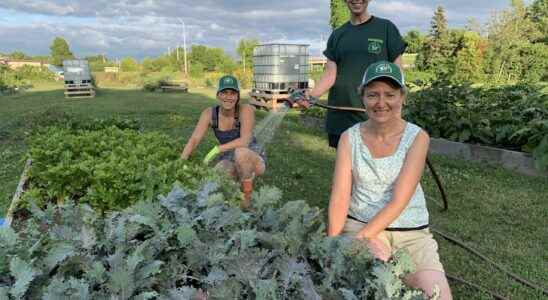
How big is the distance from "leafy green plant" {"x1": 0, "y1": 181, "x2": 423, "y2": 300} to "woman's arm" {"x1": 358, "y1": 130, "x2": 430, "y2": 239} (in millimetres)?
457

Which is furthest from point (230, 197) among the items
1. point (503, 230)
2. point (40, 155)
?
point (503, 230)

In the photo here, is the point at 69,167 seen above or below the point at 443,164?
above

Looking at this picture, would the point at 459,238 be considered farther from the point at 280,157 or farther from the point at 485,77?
the point at 485,77

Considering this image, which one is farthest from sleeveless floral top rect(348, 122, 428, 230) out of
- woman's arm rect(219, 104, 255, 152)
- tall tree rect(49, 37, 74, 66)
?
tall tree rect(49, 37, 74, 66)

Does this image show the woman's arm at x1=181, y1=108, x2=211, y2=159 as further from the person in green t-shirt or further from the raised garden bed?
the raised garden bed

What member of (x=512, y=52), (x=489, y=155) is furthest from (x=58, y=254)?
(x=512, y=52)

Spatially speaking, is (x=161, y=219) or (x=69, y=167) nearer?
(x=161, y=219)

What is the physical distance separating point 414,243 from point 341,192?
1.60ft

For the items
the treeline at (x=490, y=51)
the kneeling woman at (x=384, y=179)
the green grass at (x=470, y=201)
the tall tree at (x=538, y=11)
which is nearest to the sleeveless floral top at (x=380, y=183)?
the kneeling woman at (x=384, y=179)

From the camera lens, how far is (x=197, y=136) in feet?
14.3

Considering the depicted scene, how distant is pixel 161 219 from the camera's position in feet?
7.17

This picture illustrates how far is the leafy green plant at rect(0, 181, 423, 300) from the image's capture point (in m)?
1.61

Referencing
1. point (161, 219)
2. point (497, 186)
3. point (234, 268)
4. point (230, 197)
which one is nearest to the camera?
point (234, 268)

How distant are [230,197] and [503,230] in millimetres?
3083
